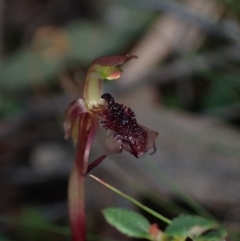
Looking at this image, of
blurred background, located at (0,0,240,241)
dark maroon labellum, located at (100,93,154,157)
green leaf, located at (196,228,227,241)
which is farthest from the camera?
blurred background, located at (0,0,240,241)

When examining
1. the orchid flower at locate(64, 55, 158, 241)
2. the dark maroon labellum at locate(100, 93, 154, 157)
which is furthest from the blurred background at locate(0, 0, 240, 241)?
the dark maroon labellum at locate(100, 93, 154, 157)

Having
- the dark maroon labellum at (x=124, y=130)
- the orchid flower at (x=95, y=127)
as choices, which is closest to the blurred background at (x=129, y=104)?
the orchid flower at (x=95, y=127)

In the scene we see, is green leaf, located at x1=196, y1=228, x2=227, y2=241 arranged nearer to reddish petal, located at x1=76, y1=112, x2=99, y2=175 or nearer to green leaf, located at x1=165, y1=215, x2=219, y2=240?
green leaf, located at x1=165, y1=215, x2=219, y2=240

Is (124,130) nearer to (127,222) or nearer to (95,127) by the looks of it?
(95,127)

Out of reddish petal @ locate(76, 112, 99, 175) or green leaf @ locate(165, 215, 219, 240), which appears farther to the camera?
reddish petal @ locate(76, 112, 99, 175)

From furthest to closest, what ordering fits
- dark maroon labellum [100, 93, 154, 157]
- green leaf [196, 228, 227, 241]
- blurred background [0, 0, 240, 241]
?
1. blurred background [0, 0, 240, 241]
2. dark maroon labellum [100, 93, 154, 157]
3. green leaf [196, 228, 227, 241]

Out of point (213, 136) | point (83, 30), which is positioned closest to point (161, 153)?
point (213, 136)

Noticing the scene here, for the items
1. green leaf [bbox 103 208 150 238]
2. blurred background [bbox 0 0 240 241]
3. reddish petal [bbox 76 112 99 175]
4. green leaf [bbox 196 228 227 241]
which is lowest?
green leaf [bbox 196 228 227 241]
